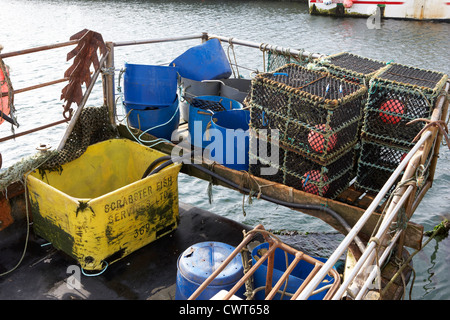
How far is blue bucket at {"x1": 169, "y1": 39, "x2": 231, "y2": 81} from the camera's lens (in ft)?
26.4

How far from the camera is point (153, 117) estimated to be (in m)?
7.17

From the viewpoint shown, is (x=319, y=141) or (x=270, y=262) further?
(x=319, y=141)

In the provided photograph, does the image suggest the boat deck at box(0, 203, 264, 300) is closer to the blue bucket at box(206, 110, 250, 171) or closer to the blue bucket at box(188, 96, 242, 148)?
the blue bucket at box(206, 110, 250, 171)

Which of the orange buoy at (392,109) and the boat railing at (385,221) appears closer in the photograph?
the boat railing at (385,221)

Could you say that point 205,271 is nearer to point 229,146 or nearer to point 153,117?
point 229,146

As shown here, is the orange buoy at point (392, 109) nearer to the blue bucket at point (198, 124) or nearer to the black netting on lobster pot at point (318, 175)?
the black netting on lobster pot at point (318, 175)

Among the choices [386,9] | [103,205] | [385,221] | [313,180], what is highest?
[386,9]

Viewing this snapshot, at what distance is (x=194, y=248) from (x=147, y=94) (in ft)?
10.5

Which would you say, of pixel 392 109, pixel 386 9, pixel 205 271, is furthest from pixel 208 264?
pixel 386 9

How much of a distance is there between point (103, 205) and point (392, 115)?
3608 millimetres

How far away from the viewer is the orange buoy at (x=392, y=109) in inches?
218

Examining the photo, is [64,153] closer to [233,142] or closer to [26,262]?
[26,262]

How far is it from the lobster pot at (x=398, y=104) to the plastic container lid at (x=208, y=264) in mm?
2514

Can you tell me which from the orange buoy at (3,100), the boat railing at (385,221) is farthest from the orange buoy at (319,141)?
the orange buoy at (3,100)
